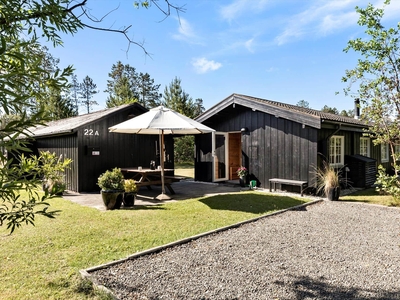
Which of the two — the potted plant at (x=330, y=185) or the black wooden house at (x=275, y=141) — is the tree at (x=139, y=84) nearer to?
the black wooden house at (x=275, y=141)

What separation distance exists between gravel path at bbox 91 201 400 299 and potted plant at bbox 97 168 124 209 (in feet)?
9.81

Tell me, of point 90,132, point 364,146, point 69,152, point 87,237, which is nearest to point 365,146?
point 364,146

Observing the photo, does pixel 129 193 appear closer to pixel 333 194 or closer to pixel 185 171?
pixel 333 194

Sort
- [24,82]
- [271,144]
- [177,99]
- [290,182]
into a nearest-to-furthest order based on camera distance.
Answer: [24,82] → [290,182] → [271,144] → [177,99]

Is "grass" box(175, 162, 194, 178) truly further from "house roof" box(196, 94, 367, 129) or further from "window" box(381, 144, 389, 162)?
"window" box(381, 144, 389, 162)

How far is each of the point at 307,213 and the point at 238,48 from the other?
8.62m

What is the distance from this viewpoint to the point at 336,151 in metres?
9.60

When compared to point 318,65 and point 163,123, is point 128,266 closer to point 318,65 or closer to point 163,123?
point 163,123

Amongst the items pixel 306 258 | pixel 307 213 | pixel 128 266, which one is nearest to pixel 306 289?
pixel 306 258

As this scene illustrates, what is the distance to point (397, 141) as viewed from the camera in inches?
280

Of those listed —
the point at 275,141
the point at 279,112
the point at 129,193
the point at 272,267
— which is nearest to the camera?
the point at 272,267

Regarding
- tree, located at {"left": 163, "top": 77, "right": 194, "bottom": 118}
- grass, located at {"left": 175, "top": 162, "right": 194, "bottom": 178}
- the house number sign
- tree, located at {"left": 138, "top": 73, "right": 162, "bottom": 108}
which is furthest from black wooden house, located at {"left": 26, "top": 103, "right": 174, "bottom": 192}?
tree, located at {"left": 138, "top": 73, "right": 162, "bottom": 108}

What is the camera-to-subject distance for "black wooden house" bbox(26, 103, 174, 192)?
9.32 meters

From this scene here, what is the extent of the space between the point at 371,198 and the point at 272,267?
6121 millimetres
